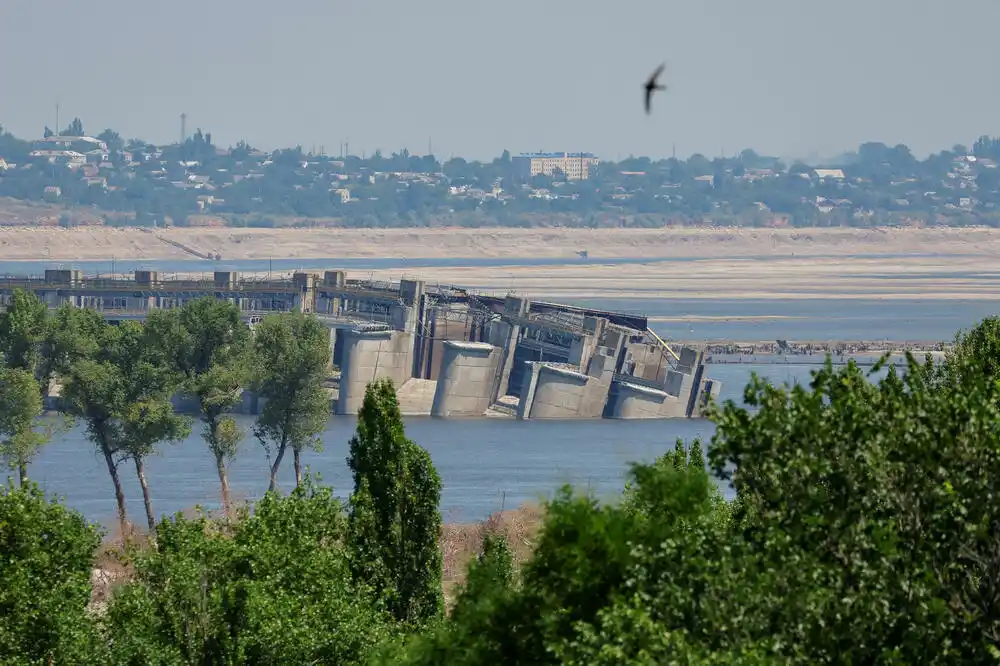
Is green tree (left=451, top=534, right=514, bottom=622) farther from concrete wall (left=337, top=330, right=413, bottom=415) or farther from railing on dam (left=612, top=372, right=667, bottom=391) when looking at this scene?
concrete wall (left=337, top=330, right=413, bottom=415)

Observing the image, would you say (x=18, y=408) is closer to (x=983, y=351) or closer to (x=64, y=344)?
(x=64, y=344)

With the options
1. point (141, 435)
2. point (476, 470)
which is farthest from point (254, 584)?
point (476, 470)

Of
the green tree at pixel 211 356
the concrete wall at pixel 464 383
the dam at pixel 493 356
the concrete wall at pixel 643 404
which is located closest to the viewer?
the green tree at pixel 211 356

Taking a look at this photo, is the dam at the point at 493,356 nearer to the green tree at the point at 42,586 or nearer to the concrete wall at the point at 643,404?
the concrete wall at the point at 643,404

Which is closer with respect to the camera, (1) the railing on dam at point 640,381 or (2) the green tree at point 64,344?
(2) the green tree at point 64,344

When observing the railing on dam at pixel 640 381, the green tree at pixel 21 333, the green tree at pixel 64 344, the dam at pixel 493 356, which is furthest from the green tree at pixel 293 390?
the railing on dam at pixel 640 381

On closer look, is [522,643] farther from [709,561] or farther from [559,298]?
[559,298]

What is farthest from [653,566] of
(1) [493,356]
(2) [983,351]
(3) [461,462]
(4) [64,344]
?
(1) [493,356]
